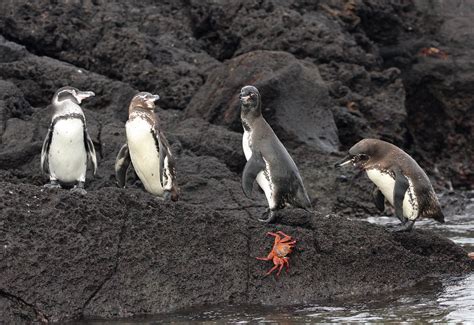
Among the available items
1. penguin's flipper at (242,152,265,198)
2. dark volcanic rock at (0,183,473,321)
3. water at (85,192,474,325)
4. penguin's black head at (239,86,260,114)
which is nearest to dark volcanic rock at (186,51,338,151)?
penguin's black head at (239,86,260,114)

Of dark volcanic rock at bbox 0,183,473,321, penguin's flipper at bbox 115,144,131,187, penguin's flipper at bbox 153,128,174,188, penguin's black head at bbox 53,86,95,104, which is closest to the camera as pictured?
dark volcanic rock at bbox 0,183,473,321

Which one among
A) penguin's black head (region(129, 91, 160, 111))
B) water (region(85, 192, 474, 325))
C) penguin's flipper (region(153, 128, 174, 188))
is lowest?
water (region(85, 192, 474, 325))

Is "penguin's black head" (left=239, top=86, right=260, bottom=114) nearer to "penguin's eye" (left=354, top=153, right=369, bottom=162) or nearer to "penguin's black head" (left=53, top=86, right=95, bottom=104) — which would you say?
"penguin's eye" (left=354, top=153, right=369, bottom=162)

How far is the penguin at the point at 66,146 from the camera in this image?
9953 mm

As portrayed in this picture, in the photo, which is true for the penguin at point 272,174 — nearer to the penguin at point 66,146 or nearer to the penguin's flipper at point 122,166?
the penguin's flipper at point 122,166

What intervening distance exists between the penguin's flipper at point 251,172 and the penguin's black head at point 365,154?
83 cm

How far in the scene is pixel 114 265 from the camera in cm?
831

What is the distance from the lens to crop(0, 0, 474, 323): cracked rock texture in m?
8.29

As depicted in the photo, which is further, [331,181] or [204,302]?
[331,181]

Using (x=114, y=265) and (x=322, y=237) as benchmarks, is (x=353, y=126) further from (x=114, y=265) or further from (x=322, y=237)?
(x=114, y=265)

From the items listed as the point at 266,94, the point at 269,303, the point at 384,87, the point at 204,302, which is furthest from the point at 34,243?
the point at 384,87

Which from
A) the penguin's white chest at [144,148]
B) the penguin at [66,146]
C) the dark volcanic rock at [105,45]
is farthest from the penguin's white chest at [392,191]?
the dark volcanic rock at [105,45]

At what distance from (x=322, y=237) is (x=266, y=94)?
6.04 m

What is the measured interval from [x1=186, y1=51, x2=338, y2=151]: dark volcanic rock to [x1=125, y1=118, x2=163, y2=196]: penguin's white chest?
4.73 metres
